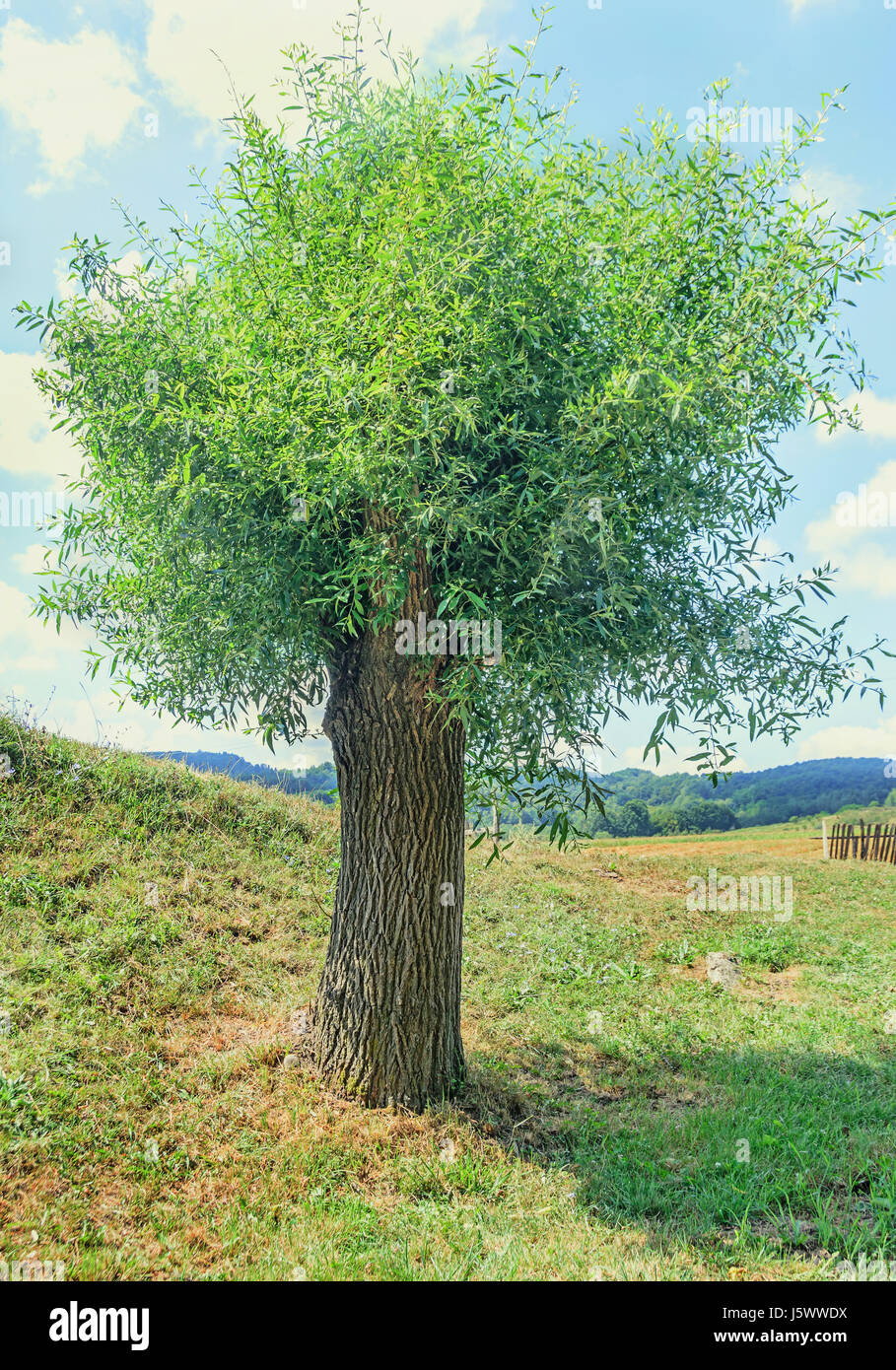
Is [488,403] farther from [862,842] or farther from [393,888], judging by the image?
[862,842]

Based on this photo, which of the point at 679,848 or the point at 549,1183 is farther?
the point at 679,848

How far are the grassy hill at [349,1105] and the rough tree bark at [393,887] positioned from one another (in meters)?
0.41

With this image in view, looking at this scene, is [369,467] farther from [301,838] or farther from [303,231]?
[301,838]

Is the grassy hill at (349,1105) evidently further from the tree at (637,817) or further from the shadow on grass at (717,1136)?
the tree at (637,817)

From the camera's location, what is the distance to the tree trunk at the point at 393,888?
7531 millimetres

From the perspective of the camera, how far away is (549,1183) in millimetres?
6836

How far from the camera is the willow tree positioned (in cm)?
591

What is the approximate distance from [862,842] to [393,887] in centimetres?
2502

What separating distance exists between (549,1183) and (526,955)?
616 centimetres

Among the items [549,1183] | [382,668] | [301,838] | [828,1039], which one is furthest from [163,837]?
[828,1039]

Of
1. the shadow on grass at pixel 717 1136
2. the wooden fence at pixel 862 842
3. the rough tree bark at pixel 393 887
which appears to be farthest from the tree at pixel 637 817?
the rough tree bark at pixel 393 887

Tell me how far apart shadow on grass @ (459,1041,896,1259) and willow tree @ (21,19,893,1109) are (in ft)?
4.94

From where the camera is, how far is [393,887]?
758cm

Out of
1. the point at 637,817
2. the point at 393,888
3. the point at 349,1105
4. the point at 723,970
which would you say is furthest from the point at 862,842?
the point at 349,1105
